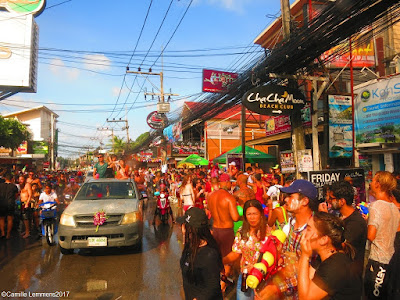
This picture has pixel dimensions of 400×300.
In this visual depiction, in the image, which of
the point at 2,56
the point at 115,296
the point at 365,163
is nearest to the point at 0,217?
the point at 115,296

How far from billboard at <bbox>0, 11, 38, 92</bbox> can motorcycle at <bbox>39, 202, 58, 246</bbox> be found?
1751 centimetres

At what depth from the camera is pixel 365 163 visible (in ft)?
39.9

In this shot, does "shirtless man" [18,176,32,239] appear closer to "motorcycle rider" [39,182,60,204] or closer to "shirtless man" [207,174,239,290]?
"motorcycle rider" [39,182,60,204]

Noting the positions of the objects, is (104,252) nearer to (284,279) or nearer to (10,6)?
(284,279)

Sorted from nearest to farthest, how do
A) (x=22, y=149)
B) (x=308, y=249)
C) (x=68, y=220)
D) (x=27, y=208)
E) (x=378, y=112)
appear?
(x=308, y=249)
(x=68, y=220)
(x=27, y=208)
(x=378, y=112)
(x=22, y=149)

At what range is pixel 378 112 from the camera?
11273 mm

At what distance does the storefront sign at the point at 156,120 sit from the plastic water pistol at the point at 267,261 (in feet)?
85.2

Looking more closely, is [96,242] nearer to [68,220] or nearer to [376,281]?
[68,220]

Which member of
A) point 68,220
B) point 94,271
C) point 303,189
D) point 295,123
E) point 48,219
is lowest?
point 94,271

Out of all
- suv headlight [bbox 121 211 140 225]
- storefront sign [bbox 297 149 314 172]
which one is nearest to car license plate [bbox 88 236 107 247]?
suv headlight [bbox 121 211 140 225]

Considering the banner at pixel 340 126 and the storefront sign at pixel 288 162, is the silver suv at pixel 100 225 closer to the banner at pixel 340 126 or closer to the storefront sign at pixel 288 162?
the storefront sign at pixel 288 162

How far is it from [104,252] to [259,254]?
4947mm

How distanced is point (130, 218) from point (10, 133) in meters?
28.1

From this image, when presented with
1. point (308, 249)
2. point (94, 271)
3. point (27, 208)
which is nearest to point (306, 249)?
point (308, 249)
